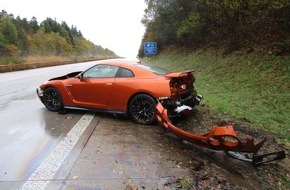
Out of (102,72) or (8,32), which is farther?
(8,32)

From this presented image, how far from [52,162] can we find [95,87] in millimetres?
3034

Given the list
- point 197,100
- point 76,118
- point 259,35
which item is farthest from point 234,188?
point 259,35

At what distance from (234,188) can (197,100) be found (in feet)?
11.6

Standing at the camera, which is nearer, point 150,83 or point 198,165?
point 198,165

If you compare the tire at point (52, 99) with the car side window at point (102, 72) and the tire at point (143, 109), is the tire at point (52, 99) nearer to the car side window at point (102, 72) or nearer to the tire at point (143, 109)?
the car side window at point (102, 72)

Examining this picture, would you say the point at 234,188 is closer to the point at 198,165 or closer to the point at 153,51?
the point at 198,165

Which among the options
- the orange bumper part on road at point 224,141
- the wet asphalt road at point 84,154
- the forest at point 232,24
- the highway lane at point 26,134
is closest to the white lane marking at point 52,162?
the wet asphalt road at point 84,154

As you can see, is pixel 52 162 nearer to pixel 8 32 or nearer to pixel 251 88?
pixel 251 88

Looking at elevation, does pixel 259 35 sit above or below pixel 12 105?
above

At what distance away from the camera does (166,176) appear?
4355 millimetres

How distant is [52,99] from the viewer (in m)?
8.38

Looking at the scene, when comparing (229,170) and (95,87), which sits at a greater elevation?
(95,87)

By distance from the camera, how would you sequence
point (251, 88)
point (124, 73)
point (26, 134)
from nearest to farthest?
point (26, 134), point (124, 73), point (251, 88)

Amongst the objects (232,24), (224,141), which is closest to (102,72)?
(224,141)
